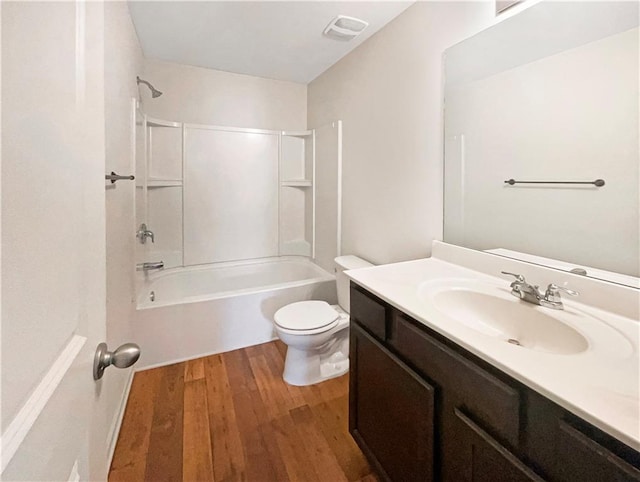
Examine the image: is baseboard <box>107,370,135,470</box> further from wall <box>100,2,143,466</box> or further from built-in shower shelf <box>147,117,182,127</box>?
built-in shower shelf <box>147,117,182,127</box>

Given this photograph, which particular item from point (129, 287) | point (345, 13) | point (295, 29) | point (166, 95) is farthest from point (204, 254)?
point (345, 13)

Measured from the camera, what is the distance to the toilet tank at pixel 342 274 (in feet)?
7.41

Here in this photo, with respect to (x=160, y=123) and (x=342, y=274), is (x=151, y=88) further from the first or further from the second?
(x=342, y=274)

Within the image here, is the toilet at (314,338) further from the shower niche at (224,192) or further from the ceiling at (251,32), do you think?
the ceiling at (251,32)

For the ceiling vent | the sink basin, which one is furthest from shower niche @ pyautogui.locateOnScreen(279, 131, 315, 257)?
the sink basin

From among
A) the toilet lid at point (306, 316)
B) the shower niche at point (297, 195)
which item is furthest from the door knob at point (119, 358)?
the shower niche at point (297, 195)

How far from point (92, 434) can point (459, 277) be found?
4.35ft

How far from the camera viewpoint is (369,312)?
4.22 feet

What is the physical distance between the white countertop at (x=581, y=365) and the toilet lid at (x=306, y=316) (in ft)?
2.79

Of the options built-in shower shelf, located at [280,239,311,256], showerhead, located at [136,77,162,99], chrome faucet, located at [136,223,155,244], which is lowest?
built-in shower shelf, located at [280,239,311,256]

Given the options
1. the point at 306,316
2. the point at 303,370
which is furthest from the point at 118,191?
the point at 303,370

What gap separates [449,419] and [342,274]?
1420mm

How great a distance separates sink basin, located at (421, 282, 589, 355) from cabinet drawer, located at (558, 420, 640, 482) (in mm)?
366

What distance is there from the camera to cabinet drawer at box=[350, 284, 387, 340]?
120 centimetres
